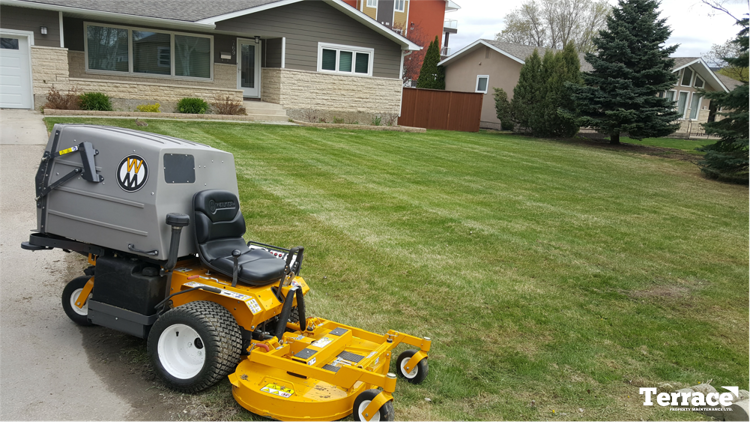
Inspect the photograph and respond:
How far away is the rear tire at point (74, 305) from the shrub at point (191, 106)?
15938mm

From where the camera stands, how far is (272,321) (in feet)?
14.6

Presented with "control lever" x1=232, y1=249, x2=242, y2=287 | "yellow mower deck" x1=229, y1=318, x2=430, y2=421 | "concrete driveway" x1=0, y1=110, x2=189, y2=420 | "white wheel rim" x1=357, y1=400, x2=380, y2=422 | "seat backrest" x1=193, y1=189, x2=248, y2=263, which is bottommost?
"concrete driveway" x1=0, y1=110, x2=189, y2=420

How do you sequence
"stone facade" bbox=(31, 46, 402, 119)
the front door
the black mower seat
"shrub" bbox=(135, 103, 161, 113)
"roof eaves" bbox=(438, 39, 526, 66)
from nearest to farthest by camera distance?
1. the black mower seat
2. "stone facade" bbox=(31, 46, 402, 119)
3. "shrub" bbox=(135, 103, 161, 113)
4. the front door
5. "roof eaves" bbox=(438, 39, 526, 66)

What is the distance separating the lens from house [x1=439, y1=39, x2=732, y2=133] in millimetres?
30906

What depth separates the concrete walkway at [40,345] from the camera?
12.3 ft

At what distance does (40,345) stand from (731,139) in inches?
699

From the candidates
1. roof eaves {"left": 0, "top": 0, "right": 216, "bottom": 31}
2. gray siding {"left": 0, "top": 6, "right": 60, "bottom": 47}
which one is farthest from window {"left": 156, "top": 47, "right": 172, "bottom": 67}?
gray siding {"left": 0, "top": 6, "right": 60, "bottom": 47}

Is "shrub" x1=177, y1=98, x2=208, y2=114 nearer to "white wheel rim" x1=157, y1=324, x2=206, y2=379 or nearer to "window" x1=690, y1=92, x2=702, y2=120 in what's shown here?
"white wheel rim" x1=157, y1=324, x2=206, y2=379

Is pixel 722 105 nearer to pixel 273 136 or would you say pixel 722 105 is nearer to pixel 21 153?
pixel 273 136

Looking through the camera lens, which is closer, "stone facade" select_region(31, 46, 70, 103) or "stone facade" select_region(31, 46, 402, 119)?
"stone facade" select_region(31, 46, 70, 103)

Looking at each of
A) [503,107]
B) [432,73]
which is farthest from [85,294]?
[432,73]

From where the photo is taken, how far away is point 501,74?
103 ft

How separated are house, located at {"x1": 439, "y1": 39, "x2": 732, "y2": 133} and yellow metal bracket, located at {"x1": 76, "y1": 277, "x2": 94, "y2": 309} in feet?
91.8

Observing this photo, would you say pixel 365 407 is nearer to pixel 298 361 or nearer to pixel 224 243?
pixel 298 361
